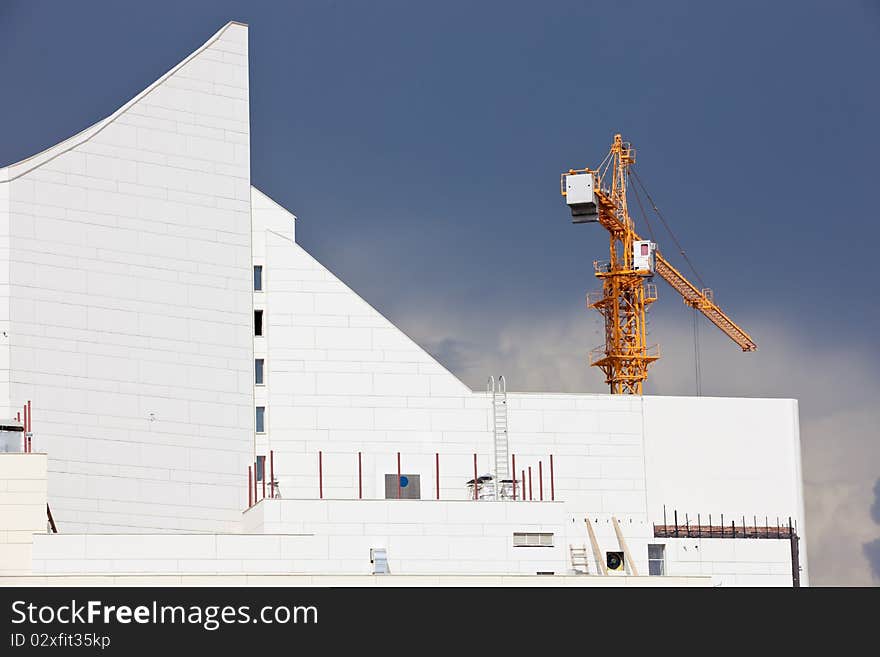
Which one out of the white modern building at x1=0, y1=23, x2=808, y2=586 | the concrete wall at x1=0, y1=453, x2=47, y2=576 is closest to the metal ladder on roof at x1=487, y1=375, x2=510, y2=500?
the white modern building at x1=0, y1=23, x2=808, y2=586

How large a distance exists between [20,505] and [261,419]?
998 inches

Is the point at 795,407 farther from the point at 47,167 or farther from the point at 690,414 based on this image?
the point at 47,167

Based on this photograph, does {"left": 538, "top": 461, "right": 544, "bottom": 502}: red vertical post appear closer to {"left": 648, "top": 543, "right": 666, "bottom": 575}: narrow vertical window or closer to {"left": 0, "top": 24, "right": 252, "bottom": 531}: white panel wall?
{"left": 648, "top": 543, "right": 666, "bottom": 575}: narrow vertical window

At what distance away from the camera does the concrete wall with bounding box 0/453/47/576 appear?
75.6 metres

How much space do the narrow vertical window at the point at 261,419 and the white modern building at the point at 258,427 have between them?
0.14m

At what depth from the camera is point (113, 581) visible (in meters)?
73.4

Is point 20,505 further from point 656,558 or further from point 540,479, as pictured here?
point 656,558

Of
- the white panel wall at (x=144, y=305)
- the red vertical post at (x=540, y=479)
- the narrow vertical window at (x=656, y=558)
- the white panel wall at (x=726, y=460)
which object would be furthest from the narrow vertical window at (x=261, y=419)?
the narrow vertical window at (x=656, y=558)

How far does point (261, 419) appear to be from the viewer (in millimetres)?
99812

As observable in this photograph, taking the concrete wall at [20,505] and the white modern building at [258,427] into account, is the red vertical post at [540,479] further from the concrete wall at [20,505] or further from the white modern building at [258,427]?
the concrete wall at [20,505]

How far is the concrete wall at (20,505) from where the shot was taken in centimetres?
7562

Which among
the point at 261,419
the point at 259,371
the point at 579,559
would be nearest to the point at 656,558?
the point at 579,559

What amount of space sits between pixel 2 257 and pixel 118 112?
36.2ft
